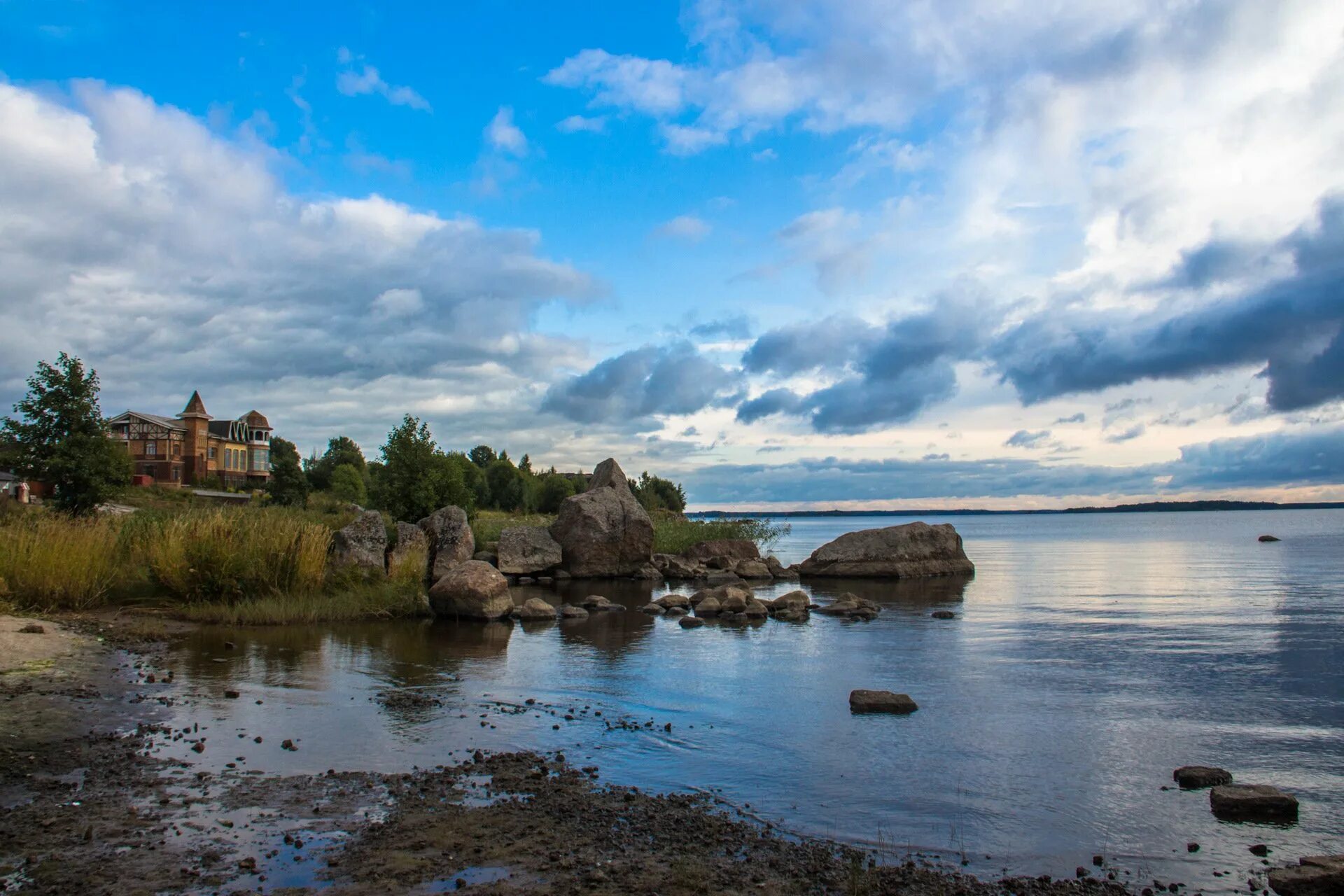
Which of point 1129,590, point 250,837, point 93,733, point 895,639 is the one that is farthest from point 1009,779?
point 1129,590

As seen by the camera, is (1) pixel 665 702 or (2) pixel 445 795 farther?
(1) pixel 665 702

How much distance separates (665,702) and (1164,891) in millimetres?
7566

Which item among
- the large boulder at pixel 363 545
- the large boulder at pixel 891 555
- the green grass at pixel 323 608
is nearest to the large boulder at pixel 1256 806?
the green grass at pixel 323 608

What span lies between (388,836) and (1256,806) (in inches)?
305

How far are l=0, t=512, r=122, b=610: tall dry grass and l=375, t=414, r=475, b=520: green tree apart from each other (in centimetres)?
1918

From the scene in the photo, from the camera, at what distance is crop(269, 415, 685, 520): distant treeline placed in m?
40.4

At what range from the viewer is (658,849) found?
22.4 ft

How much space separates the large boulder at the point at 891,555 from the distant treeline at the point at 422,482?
1759 cm

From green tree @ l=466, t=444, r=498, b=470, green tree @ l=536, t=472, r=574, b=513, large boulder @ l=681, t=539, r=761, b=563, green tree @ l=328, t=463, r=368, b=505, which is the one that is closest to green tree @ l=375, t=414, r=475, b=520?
large boulder @ l=681, t=539, r=761, b=563

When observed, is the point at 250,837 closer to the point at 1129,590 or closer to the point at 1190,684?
the point at 1190,684

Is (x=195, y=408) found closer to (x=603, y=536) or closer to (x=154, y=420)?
(x=154, y=420)

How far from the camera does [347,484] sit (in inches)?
3452

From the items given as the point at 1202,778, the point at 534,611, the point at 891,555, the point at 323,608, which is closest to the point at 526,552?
the point at 534,611

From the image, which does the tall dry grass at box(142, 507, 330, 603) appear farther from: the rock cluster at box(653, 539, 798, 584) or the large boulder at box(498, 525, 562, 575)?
the rock cluster at box(653, 539, 798, 584)
